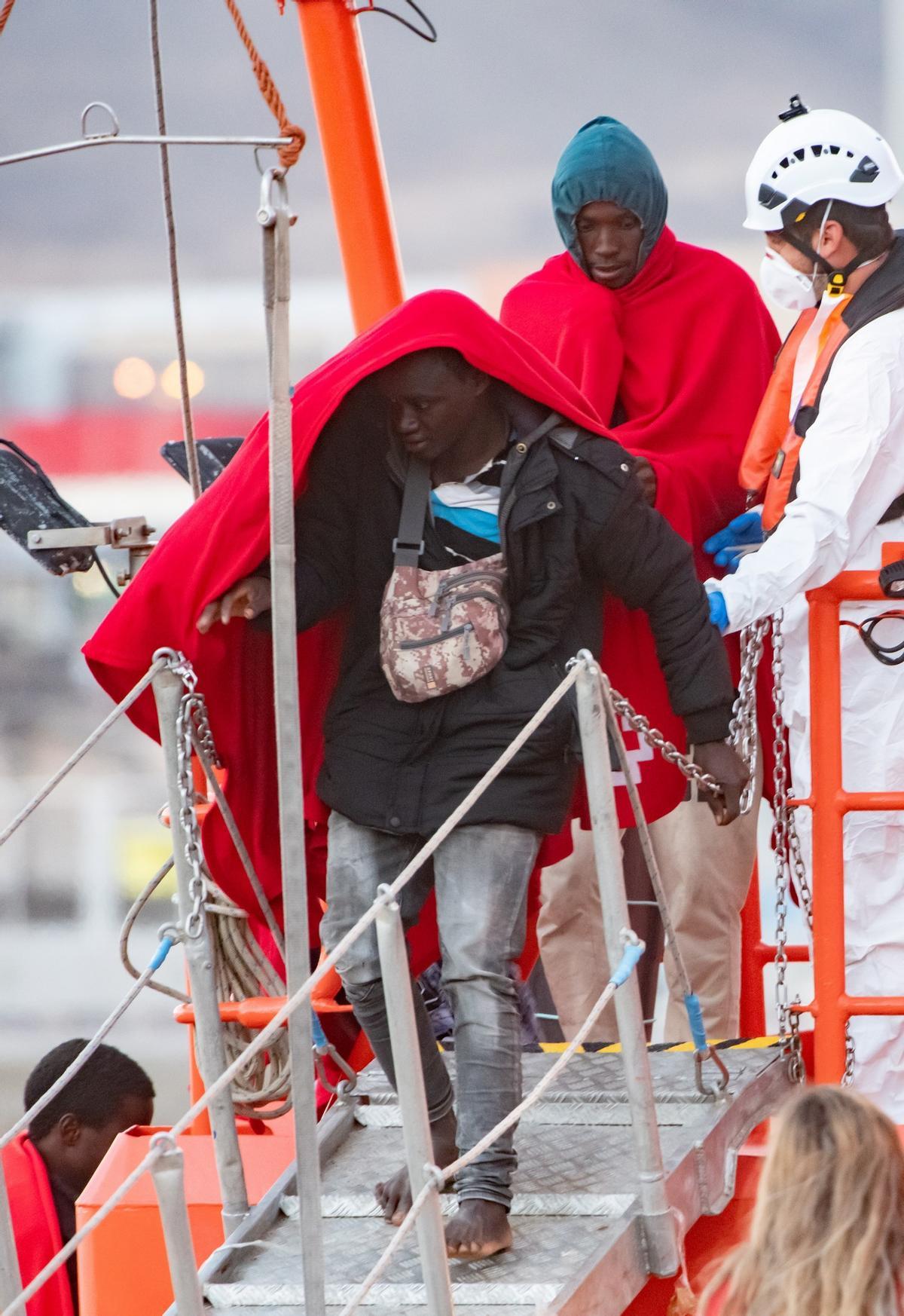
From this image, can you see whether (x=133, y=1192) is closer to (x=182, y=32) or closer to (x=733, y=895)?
(x=733, y=895)

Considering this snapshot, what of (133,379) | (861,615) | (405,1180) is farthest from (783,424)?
(133,379)

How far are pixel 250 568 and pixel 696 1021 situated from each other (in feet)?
3.51

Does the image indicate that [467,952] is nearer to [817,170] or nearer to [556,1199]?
[556,1199]

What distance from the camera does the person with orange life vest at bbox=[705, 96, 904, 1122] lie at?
2.98 m

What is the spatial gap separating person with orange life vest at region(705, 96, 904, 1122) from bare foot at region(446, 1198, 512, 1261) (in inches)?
34.7

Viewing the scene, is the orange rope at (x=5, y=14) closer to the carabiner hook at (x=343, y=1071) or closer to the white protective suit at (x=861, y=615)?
the white protective suit at (x=861, y=615)

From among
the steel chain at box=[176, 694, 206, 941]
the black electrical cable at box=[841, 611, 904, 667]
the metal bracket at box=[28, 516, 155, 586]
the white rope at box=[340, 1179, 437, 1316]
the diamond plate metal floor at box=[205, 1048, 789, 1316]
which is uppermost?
the metal bracket at box=[28, 516, 155, 586]

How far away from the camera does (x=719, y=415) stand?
3.58 m

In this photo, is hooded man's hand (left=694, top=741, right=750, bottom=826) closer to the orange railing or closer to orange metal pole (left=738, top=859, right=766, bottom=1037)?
the orange railing

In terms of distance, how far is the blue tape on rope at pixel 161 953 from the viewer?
2.41 m

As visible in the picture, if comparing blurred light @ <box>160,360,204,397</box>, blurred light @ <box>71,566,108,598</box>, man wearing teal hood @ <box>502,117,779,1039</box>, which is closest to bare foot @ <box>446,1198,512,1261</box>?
man wearing teal hood @ <box>502,117,779,1039</box>

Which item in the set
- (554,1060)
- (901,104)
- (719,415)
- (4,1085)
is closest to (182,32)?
(901,104)

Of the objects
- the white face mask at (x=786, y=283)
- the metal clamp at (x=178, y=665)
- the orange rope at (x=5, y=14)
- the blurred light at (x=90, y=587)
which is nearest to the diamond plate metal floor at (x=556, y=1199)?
the metal clamp at (x=178, y=665)

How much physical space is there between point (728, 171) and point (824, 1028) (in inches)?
297
